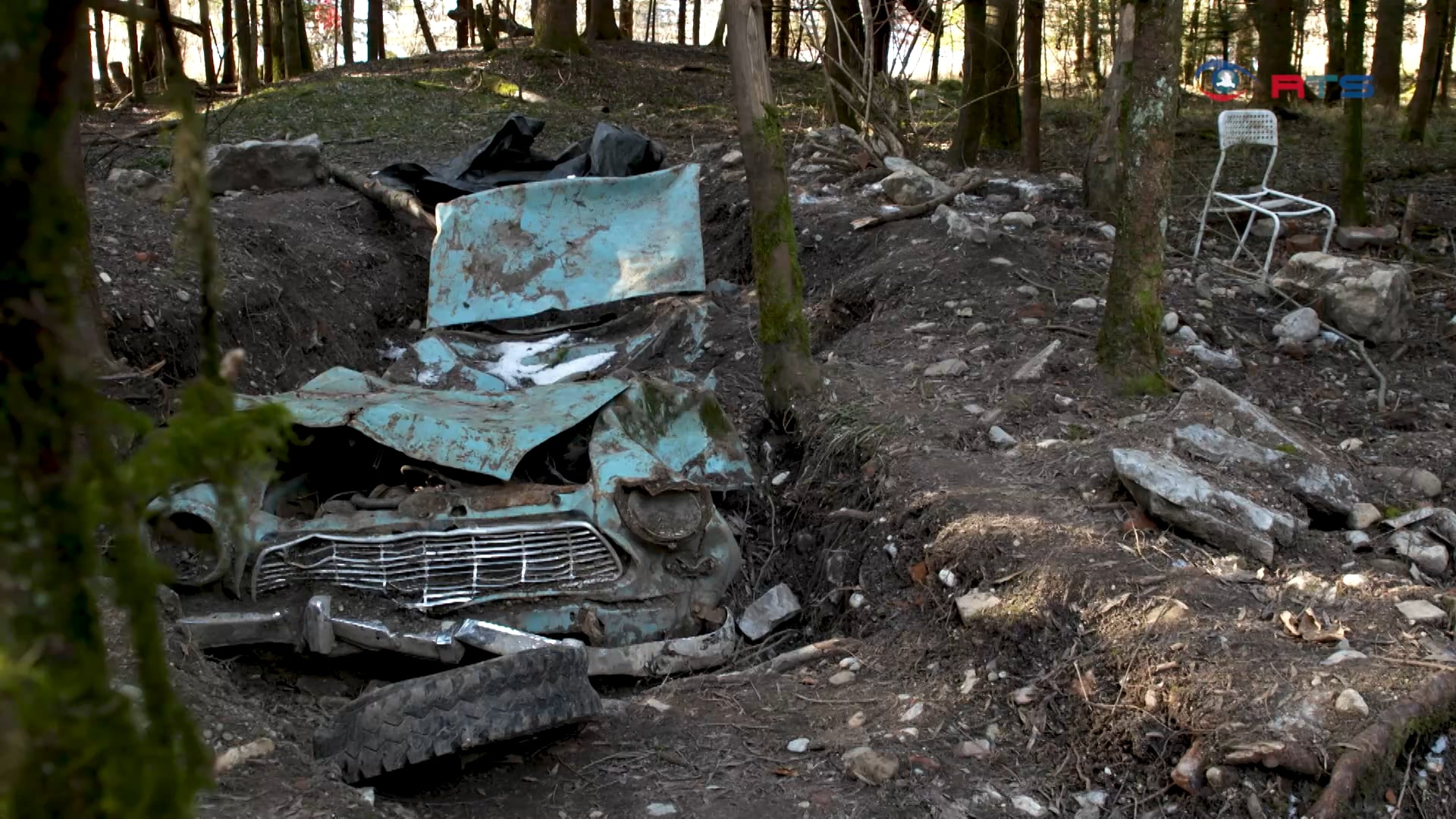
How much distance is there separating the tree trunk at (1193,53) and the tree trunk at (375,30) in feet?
41.7

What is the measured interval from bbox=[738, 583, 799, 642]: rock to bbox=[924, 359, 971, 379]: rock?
1661mm

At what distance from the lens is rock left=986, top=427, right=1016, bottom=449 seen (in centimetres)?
482

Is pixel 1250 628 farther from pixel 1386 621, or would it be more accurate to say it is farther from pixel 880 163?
pixel 880 163

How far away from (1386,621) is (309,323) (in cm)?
598

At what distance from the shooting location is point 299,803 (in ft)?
8.38

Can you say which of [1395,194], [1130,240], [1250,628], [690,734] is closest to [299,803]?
[690,734]

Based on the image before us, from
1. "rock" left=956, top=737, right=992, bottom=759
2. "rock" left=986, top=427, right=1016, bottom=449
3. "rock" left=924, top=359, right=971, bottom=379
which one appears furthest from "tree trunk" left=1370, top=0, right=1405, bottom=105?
Result: "rock" left=956, top=737, right=992, bottom=759

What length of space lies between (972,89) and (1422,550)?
8.18 metres

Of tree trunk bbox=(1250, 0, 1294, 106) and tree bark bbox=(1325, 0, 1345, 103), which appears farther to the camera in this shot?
tree trunk bbox=(1250, 0, 1294, 106)

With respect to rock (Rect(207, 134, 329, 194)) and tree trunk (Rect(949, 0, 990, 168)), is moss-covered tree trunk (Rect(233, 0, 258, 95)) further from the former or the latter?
tree trunk (Rect(949, 0, 990, 168))

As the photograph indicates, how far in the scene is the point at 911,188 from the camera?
8.34m

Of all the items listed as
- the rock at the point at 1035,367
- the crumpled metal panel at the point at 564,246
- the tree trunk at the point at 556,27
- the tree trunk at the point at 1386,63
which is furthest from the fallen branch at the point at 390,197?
the tree trunk at the point at 1386,63

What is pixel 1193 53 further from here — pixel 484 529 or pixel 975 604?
pixel 484 529

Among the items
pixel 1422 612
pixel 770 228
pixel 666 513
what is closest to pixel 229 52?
pixel 770 228
